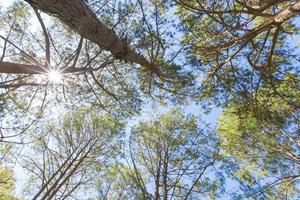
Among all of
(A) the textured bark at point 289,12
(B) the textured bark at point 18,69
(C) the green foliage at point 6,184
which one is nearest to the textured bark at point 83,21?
(B) the textured bark at point 18,69

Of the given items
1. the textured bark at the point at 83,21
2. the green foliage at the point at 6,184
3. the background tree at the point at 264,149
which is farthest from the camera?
the green foliage at the point at 6,184

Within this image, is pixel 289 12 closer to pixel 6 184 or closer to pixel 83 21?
pixel 83 21

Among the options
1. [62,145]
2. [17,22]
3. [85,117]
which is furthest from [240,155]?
[17,22]

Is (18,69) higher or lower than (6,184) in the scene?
lower

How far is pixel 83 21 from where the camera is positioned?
11.4ft

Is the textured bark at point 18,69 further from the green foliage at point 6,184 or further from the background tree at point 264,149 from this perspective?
the green foliage at point 6,184

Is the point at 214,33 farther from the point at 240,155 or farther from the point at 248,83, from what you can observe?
the point at 240,155

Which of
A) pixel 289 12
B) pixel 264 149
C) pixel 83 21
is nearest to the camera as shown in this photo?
pixel 289 12

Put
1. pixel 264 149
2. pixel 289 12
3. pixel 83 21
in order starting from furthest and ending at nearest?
1. pixel 264 149
2. pixel 83 21
3. pixel 289 12

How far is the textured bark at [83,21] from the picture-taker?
3.21m

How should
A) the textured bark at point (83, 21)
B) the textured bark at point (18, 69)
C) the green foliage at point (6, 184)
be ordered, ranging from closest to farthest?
the textured bark at point (18, 69)
the textured bark at point (83, 21)
the green foliage at point (6, 184)

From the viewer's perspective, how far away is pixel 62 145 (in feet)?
25.9

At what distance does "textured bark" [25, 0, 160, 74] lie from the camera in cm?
321

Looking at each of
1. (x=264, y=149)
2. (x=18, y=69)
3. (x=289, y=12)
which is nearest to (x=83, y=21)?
(x=18, y=69)
